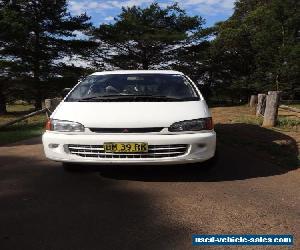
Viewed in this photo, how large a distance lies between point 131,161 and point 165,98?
1243mm

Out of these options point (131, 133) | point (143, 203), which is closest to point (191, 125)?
point (131, 133)

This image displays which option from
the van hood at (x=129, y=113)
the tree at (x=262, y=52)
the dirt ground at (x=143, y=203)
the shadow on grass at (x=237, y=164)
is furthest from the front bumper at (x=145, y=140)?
the tree at (x=262, y=52)

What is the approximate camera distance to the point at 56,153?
542 centimetres

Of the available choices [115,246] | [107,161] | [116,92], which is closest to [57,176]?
[107,161]

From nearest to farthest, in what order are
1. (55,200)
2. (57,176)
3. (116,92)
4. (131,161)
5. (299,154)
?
1. (55,200)
2. (131,161)
3. (57,176)
4. (116,92)
5. (299,154)

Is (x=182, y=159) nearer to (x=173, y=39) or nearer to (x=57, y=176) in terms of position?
(x=57, y=176)

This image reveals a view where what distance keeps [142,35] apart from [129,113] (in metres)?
24.4

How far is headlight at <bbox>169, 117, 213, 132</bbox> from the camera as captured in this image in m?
5.23

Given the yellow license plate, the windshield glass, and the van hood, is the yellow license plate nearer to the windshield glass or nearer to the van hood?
the van hood

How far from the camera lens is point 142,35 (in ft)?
95.1

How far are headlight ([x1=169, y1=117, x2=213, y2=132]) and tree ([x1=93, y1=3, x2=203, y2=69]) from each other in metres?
24.3

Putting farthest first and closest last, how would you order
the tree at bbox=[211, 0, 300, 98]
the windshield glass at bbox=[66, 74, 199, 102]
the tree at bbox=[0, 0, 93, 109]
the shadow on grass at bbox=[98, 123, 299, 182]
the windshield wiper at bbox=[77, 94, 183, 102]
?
the tree at bbox=[211, 0, 300, 98], the tree at bbox=[0, 0, 93, 109], the windshield glass at bbox=[66, 74, 199, 102], the windshield wiper at bbox=[77, 94, 183, 102], the shadow on grass at bbox=[98, 123, 299, 182]

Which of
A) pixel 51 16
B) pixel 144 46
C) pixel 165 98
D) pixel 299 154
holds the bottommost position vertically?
pixel 299 154

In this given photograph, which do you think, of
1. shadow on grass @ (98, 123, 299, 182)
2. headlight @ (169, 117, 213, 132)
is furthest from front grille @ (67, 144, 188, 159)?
shadow on grass @ (98, 123, 299, 182)
